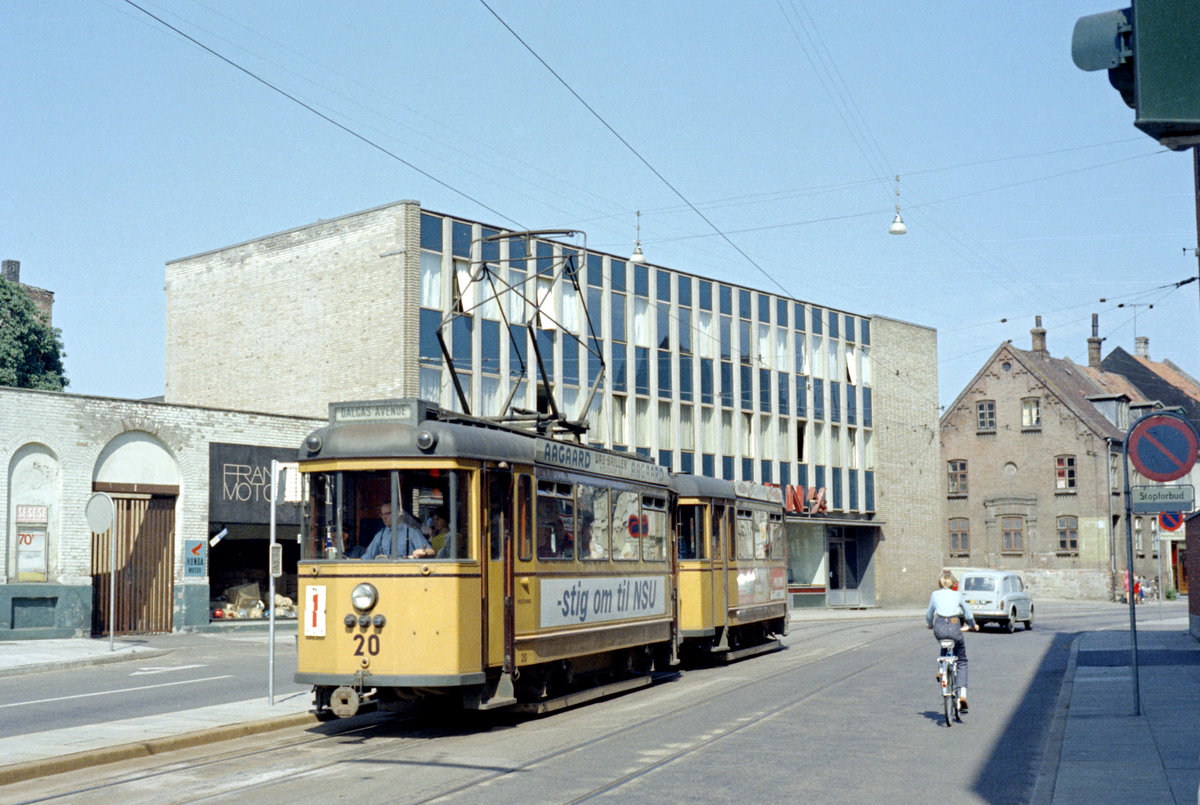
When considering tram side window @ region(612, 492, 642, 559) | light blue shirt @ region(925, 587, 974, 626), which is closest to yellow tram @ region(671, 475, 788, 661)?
tram side window @ region(612, 492, 642, 559)

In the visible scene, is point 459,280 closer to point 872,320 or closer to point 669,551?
point 669,551

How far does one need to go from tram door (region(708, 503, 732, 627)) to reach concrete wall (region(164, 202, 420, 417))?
557 inches

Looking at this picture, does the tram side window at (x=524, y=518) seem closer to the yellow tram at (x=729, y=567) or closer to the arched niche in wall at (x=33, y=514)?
the yellow tram at (x=729, y=567)

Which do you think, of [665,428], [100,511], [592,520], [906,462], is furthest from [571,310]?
[592,520]

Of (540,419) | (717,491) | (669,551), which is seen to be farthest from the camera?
(717,491)

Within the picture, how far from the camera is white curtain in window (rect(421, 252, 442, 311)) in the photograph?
3541 cm

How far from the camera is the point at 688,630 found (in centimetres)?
2077

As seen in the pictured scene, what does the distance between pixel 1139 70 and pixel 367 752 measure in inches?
374

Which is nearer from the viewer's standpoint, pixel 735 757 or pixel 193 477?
pixel 735 757

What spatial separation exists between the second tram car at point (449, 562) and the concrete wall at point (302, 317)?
1943 centimetres

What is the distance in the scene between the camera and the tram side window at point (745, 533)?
76.3 ft

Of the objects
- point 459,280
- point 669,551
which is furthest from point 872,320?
point 669,551

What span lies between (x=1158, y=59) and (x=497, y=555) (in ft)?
33.1

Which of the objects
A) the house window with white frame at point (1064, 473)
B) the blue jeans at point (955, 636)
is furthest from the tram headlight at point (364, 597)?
the house window with white frame at point (1064, 473)
